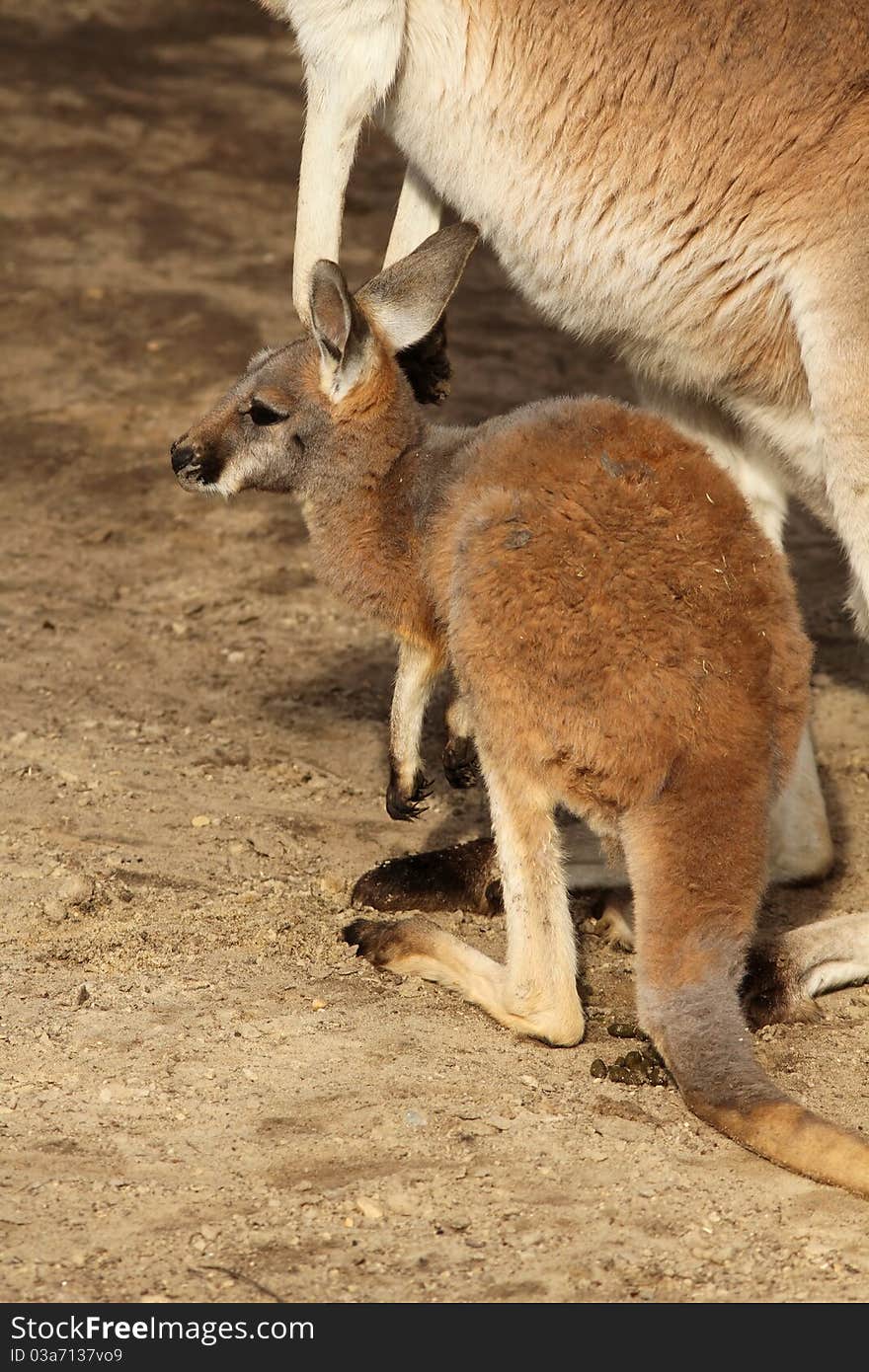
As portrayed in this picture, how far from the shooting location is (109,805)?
4422 mm

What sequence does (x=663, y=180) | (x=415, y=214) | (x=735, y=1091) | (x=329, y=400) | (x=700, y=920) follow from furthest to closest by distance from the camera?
(x=415, y=214)
(x=663, y=180)
(x=329, y=400)
(x=700, y=920)
(x=735, y=1091)

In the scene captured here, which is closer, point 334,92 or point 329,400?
point 329,400

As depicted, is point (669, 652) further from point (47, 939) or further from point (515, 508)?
point (47, 939)

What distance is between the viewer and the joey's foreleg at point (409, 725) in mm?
4004

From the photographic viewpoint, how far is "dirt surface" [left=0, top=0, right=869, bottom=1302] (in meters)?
2.79

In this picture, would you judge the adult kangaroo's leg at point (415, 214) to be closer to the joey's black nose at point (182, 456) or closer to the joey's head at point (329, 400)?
the joey's head at point (329, 400)

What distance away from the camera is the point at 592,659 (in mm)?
3309

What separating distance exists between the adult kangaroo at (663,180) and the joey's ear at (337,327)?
36cm

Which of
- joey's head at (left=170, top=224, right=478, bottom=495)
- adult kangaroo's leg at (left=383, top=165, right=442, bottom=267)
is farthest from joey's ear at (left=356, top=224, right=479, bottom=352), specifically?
adult kangaroo's leg at (left=383, top=165, right=442, bottom=267)

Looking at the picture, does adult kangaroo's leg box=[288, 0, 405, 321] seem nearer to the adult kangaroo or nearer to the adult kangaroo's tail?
the adult kangaroo

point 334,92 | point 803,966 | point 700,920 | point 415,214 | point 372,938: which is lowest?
point 372,938

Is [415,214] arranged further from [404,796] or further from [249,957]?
[249,957]

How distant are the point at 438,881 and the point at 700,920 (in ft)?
3.37

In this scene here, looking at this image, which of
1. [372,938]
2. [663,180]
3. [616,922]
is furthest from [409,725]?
[663,180]
